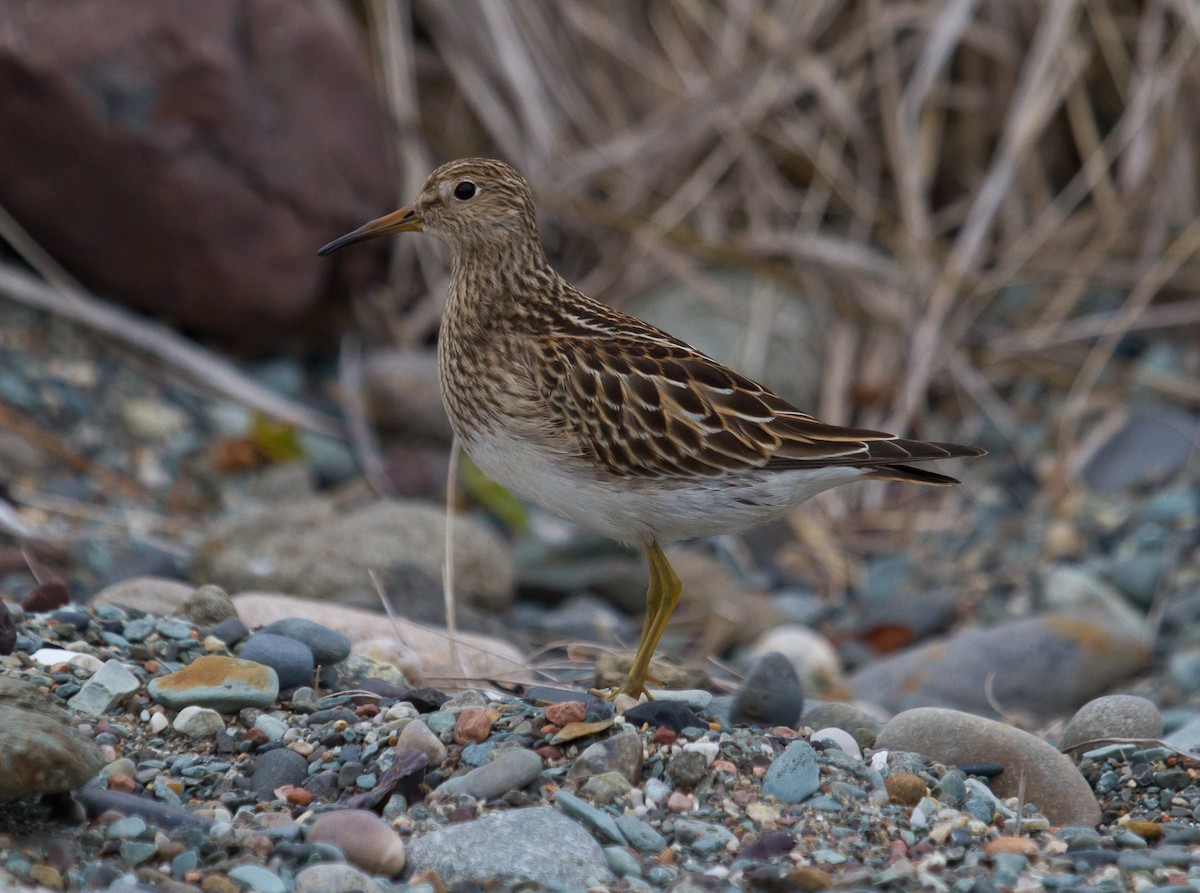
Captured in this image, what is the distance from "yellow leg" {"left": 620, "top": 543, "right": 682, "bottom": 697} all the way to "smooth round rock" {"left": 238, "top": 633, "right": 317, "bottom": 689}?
37.0 inches

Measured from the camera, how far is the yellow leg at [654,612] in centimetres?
454

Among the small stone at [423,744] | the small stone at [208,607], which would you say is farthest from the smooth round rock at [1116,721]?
the small stone at [208,607]

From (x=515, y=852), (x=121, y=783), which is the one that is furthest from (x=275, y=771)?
(x=515, y=852)

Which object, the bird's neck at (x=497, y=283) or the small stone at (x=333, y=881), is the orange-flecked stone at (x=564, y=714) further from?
the bird's neck at (x=497, y=283)

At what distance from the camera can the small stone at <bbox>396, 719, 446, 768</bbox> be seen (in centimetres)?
395

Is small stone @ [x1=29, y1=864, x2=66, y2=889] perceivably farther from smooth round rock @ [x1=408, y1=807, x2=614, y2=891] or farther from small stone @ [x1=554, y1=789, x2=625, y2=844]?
small stone @ [x1=554, y1=789, x2=625, y2=844]

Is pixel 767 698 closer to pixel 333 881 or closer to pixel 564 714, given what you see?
pixel 564 714

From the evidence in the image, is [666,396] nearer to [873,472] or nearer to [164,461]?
[873,472]

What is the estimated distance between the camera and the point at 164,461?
26.3ft

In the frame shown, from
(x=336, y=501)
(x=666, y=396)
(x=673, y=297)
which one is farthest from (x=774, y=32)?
(x=666, y=396)

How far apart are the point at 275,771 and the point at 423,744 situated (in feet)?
1.26

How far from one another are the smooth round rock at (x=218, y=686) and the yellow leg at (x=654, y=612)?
1.06m

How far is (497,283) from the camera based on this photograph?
491cm

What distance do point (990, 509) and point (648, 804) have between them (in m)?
4.96
